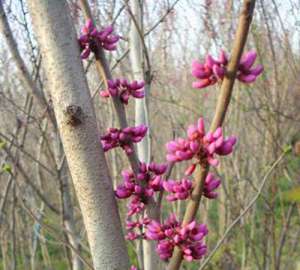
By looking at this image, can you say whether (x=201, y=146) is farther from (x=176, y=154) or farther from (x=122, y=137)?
(x=122, y=137)

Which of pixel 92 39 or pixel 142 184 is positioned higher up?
pixel 92 39

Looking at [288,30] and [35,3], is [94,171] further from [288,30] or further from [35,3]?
[288,30]

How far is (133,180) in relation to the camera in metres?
1.06

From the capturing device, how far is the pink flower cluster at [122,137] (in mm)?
1053

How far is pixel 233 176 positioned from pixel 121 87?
300 cm

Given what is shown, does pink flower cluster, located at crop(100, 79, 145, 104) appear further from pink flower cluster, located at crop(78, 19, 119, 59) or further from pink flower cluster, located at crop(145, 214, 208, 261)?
pink flower cluster, located at crop(145, 214, 208, 261)

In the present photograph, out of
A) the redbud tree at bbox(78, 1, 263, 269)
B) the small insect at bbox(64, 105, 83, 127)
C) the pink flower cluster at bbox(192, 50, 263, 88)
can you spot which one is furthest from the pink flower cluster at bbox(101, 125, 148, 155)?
the pink flower cluster at bbox(192, 50, 263, 88)

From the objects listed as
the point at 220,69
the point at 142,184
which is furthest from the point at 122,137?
the point at 220,69

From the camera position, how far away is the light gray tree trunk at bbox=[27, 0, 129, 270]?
95cm

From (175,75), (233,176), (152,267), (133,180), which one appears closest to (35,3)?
(133,180)

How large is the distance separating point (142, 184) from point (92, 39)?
0.33 m

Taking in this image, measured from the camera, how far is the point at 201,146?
0.84 meters

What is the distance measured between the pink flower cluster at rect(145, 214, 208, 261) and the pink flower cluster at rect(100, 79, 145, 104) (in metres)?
0.28

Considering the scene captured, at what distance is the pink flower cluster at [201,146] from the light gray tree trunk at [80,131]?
6.6 inches
